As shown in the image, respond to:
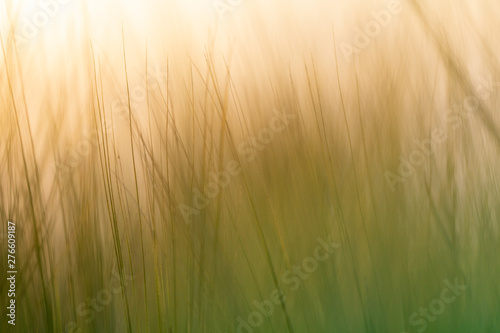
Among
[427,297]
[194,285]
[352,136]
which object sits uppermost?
[352,136]

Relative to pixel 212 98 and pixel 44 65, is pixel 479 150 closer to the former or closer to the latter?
pixel 212 98

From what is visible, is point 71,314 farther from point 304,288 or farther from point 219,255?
point 304,288

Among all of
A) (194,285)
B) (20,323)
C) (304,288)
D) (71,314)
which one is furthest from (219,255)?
(20,323)

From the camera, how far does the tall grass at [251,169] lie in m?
1.12

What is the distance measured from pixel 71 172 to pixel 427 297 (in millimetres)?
1032

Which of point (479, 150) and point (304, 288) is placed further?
point (479, 150)

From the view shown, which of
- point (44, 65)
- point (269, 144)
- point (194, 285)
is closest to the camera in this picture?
point (194, 285)

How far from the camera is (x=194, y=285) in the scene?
1.10 meters

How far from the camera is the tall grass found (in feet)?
3.68

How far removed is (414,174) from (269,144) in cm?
42

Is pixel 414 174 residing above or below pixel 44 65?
below

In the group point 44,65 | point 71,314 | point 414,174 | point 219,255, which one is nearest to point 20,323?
point 71,314

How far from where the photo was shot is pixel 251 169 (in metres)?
1.20

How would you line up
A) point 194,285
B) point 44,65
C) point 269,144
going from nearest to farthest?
1. point 194,285
2. point 269,144
3. point 44,65
